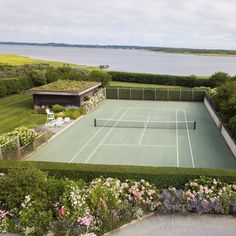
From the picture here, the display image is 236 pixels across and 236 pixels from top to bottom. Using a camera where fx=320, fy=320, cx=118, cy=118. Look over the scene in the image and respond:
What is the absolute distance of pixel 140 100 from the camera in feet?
125

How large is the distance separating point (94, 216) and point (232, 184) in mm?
4904

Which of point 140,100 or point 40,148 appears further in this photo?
point 140,100

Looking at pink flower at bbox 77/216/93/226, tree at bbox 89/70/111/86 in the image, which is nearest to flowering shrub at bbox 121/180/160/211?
pink flower at bbox 77/216/93/226

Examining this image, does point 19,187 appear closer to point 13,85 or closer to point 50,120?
point 50,120

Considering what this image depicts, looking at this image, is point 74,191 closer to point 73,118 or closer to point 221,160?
point 221,160

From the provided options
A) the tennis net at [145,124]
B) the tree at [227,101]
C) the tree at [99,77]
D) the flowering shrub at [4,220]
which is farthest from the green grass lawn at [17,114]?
the tree at [227,101]

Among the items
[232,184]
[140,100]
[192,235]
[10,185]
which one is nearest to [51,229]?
[10,185]

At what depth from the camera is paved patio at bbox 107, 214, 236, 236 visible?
31.1ft

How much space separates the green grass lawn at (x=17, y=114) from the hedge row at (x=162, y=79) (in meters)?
19.6

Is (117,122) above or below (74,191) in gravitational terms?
below

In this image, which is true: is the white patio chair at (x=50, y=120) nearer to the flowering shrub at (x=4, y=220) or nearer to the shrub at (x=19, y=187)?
the shrub at (x=19, y=187)

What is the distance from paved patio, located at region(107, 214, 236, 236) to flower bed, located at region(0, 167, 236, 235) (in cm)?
22

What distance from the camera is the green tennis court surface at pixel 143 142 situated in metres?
16.8

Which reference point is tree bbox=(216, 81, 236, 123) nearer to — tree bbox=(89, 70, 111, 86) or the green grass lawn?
the green grass lawn
